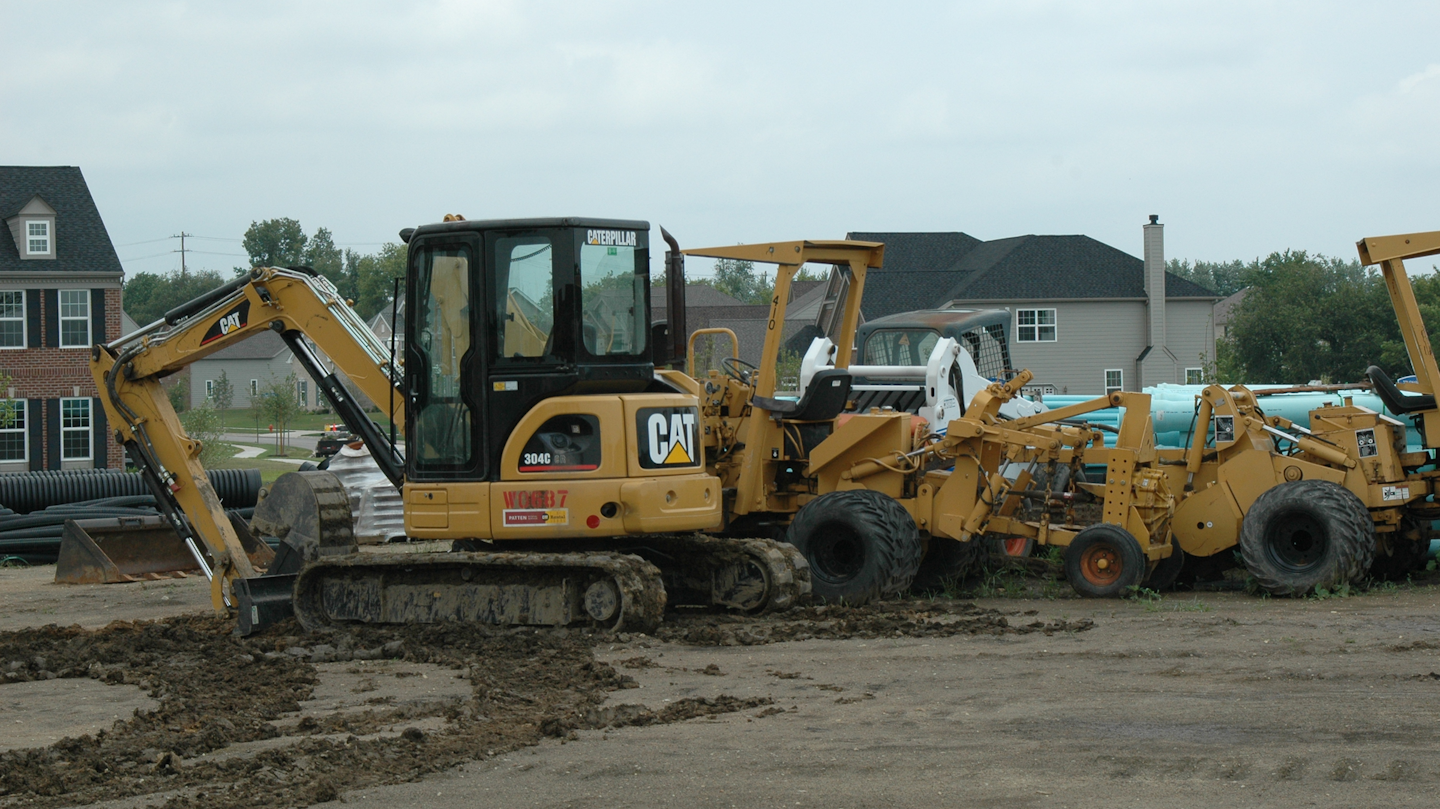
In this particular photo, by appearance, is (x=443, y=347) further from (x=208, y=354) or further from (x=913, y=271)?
(x=913, y=271)

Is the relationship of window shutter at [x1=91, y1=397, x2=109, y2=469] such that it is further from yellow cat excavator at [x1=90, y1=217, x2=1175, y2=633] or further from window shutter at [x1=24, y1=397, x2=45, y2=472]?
yellow cat excavator at [x1=90, y1=217, x2=1175, y2=633]

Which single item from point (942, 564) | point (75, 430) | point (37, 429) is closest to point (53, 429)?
point (37, 429)

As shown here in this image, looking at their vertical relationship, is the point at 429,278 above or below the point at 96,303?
below

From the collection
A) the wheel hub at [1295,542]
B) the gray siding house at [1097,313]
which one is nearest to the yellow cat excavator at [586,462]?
the wheel hub at [1295,542]

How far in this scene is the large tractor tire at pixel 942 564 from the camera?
13.5 m

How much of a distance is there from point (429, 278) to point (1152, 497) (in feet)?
20.4

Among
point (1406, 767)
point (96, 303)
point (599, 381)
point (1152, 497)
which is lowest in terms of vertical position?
point (1406, 767)

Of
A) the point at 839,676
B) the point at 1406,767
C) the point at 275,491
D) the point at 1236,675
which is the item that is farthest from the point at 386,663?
the point at 1406,767

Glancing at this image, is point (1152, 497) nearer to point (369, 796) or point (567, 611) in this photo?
point (567, 611)

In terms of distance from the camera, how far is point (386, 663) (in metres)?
10.1

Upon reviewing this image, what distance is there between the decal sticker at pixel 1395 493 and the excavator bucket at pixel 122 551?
36.5ft

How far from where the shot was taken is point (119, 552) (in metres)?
16.9

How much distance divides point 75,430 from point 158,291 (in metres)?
102

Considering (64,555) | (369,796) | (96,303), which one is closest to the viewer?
(369,796)
